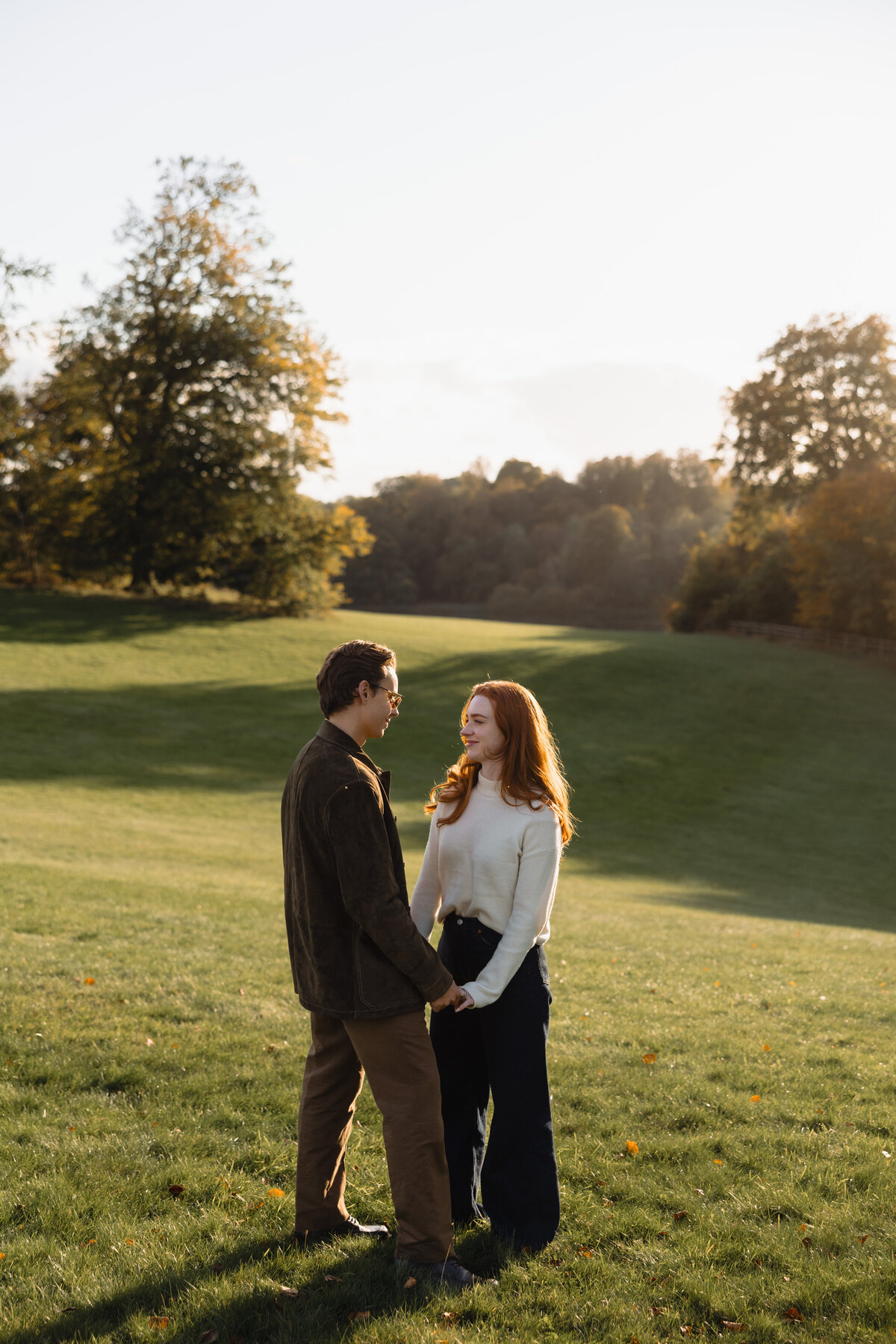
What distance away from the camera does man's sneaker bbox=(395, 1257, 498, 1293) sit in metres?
3.93

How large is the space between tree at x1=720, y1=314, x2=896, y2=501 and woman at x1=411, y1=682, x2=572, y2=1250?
171ft

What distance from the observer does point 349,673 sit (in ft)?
12.7

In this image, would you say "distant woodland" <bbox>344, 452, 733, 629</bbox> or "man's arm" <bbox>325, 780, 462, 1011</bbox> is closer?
"man's arm" <bbox>325, 780, 462, 1011</bbox>

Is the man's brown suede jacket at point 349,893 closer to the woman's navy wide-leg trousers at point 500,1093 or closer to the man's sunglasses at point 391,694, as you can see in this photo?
the man's sunglasses at point 391,694

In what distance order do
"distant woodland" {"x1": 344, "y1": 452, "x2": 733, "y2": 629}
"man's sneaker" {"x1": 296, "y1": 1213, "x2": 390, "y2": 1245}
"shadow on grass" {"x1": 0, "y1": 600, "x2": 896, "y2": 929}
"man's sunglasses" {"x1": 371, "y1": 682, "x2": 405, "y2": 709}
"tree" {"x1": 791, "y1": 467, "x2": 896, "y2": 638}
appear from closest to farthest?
"man's sunglasses" {"x1": 371, "y1": 682, "x2": 405, "y2": 709}
"man's sneaker" {"x1": 296, "y1": 1213, "x2": 390, "y2": 1245}
"shadow on grass" {"x1": 0, "y1": 600, "x2": 896, "y2": 929}
"tree" {"x1": 791, "y1": 467, "x2": 896, "y2": 638}
"distant woodland" {"x1": 344, "y1": 452, "x2": 733, "y2": 629}

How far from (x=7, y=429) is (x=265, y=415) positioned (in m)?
10.7

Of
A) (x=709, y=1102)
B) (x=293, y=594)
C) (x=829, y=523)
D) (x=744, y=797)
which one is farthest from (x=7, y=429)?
(x=709, y=1102)

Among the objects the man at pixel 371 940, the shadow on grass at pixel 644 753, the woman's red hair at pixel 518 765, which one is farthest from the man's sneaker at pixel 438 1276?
the shadow on grass at pixel 644 753

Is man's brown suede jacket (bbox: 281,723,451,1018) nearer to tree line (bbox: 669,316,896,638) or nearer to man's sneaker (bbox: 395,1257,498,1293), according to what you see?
man's sneaker (bbox: 395,1257,498,1293)

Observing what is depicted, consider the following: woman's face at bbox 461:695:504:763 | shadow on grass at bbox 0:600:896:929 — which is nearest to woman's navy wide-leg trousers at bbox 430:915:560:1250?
woman's face at bbox 461:695:504:763

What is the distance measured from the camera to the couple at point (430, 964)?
379 cm

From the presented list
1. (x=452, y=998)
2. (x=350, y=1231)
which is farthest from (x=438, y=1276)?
(x=452, y=998)

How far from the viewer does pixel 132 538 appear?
4062 centimetres

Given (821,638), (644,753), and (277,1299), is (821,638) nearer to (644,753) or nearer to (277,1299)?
(644,753)
